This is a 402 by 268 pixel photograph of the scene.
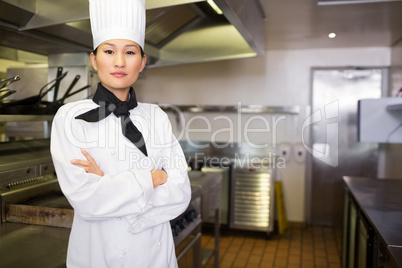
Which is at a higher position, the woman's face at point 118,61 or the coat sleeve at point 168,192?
the woman's face at point 118,61

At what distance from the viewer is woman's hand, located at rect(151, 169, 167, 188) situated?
135 centimetres

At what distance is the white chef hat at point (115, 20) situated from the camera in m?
1.29

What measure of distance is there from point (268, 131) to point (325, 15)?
6.46ft

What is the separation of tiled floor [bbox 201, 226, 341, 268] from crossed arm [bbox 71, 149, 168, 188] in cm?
219

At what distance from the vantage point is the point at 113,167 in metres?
1.33

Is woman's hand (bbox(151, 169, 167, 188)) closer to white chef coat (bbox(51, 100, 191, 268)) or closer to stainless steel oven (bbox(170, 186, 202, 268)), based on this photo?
white chef coat (bbox(51, 100, 191, 268))

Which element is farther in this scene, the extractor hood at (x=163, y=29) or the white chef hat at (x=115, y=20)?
the extractor hood at (x=163, y=29)

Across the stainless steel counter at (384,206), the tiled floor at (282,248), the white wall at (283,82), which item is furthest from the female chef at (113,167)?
the white wall at (283,82)

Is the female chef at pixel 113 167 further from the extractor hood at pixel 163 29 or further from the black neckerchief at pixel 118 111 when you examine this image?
the extractor hood at pixel 163 29

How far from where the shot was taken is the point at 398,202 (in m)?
2.35

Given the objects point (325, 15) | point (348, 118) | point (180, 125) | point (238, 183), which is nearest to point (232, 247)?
point (238, 183)

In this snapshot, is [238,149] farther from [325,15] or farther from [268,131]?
[325,15]

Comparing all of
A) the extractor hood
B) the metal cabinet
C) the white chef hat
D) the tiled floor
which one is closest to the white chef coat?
the white chef hat

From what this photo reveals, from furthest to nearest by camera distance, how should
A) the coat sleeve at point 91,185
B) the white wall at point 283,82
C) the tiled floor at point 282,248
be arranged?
the white wall at point 283,82
the tiled floor at point 282,248
the coat sleeve at point 91,185
